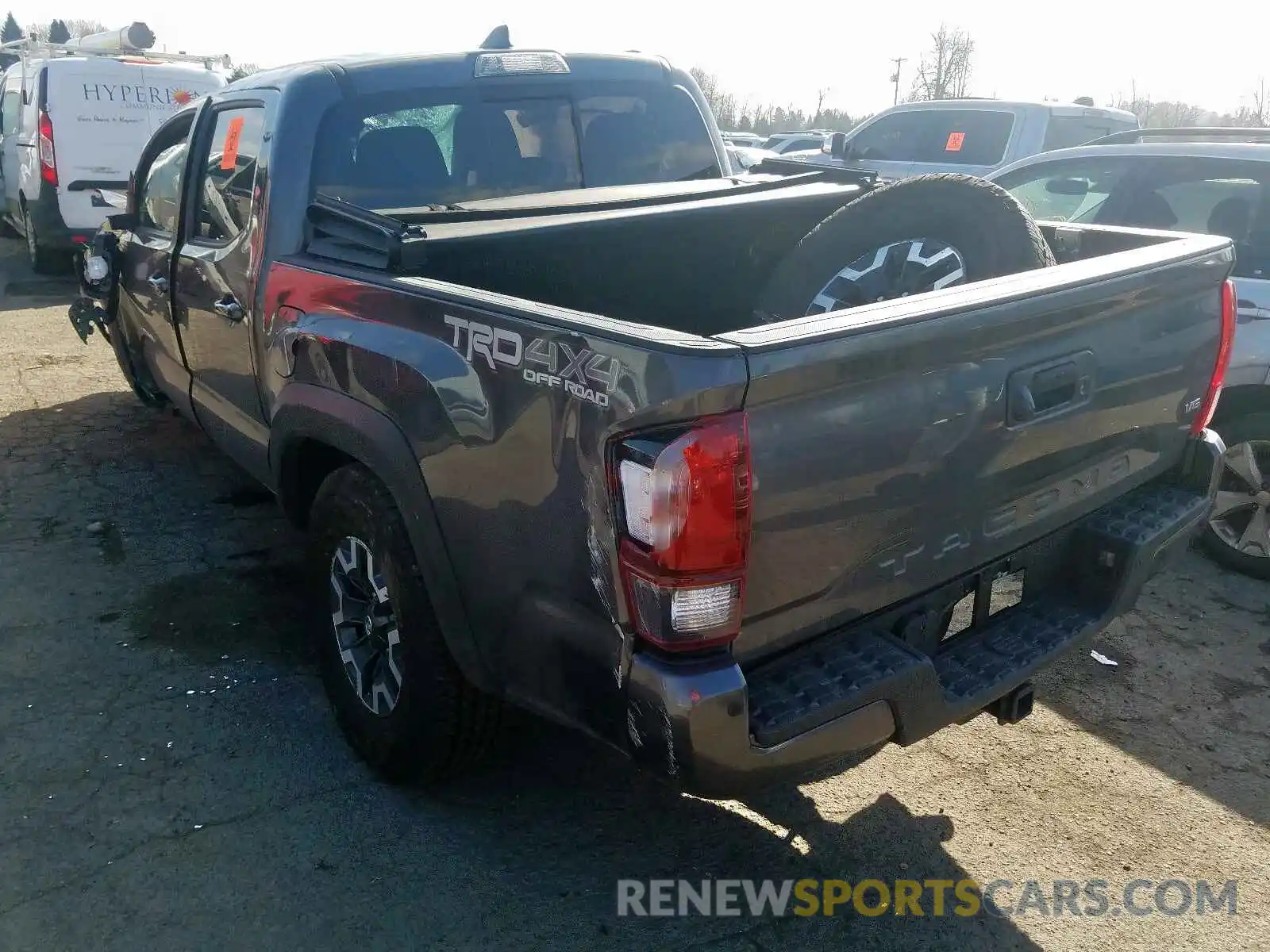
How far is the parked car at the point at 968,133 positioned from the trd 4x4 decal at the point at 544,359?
26.6ft

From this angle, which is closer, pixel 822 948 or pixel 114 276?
pixel 822 948

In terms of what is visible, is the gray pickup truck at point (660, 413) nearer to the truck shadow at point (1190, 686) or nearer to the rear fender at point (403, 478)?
the rear fender at point (403, 478)

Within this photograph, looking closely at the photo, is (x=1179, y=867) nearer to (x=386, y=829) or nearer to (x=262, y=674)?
(x=386, y=829)

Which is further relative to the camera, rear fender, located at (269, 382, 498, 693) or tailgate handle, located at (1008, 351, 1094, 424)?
rear fender, located at (269, 382, 498, 693)

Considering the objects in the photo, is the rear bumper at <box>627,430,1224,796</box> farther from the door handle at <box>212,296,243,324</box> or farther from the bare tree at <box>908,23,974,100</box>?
the bare tree at <box>908,23,974,100</box>

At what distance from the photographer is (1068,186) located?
5.14 metres

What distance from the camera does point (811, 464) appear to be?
2.00 m

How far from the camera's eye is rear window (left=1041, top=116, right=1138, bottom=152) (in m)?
9.70

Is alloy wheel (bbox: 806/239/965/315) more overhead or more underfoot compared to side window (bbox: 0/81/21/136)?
more underfoot

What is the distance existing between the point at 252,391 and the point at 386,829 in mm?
1598

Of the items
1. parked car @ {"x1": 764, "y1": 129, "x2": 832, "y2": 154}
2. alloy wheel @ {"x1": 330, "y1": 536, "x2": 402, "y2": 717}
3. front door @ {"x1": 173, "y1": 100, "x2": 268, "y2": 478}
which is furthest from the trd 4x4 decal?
parked car @ {"x1": 764, "y1": 129, "x2": 832, "y2": 154}

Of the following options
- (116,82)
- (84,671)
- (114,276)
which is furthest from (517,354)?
(116,82)

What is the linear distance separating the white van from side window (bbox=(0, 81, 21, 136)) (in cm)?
84

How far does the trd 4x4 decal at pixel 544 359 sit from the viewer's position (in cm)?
197
